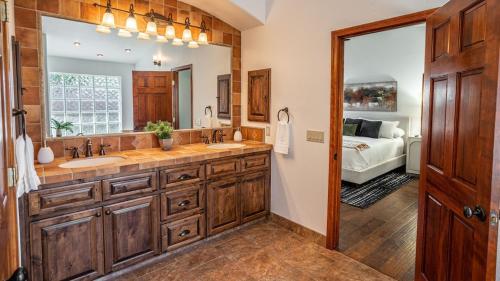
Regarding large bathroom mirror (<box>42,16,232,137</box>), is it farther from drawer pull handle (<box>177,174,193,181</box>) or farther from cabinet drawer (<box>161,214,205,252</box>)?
cabinet drawer (<box>161,214,205,252</box>)

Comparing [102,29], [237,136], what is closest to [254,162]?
[237,136]

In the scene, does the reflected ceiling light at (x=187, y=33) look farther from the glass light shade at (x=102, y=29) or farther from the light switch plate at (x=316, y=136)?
the light switch plate at (x=316, y=136)

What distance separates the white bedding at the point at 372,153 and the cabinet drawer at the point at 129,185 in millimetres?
3314

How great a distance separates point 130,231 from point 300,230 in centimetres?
170

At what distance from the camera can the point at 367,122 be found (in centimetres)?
637

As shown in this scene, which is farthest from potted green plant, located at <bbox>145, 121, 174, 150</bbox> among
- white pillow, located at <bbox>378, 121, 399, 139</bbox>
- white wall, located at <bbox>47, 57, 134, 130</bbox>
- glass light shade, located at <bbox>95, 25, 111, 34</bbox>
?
white pillow, located at <bbox>378, 121, 399, 139</bbox>

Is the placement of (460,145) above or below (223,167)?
above

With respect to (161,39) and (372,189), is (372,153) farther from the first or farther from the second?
(161,39)

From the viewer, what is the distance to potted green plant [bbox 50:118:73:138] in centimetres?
250

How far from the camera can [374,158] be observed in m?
5.17

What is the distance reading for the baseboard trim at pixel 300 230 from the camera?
2979 mm

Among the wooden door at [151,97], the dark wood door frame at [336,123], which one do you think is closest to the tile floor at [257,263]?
the dark wood door frame at [336,123]

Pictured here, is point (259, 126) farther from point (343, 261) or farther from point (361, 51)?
point (361, 51)

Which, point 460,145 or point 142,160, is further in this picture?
point 142,160
